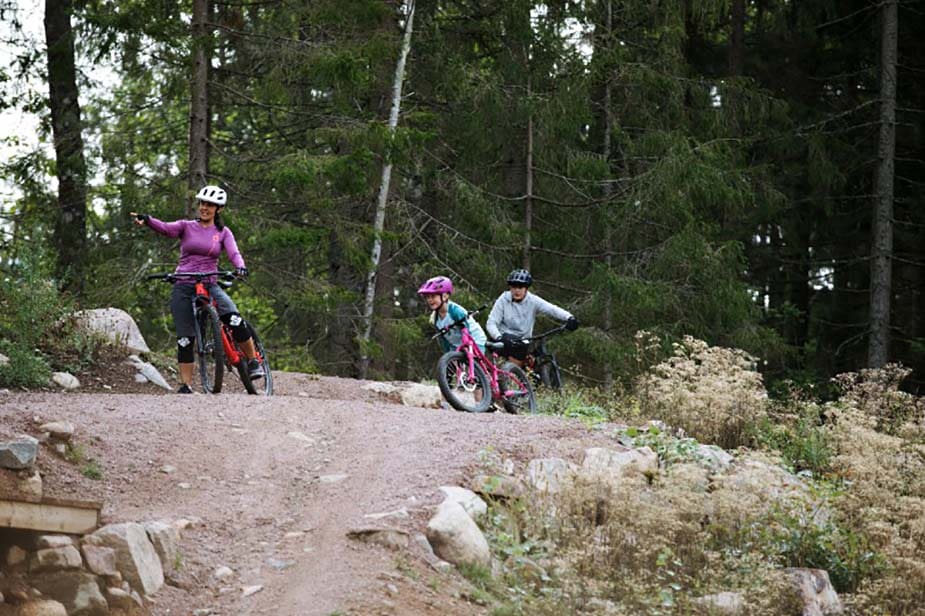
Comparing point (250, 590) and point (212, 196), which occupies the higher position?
point (212, 196)

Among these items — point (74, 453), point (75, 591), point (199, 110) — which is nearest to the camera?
point (75, 591)

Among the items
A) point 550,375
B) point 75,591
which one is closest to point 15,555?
point 75,591

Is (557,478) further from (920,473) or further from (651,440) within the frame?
(920,473)

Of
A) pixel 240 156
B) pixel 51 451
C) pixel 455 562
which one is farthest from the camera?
pixel 240 156

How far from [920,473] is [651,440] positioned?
225 centimetres

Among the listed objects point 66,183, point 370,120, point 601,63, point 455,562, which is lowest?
point 455,562

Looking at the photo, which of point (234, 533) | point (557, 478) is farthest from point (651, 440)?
point (234, 533)

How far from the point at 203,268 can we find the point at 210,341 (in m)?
0.76

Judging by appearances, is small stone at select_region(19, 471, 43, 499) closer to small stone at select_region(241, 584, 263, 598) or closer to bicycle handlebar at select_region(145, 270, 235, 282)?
small stone at select_region(241, 584, 263, 598)

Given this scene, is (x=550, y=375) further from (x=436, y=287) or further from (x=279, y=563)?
(x=279, y=563)

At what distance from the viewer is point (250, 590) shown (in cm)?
697

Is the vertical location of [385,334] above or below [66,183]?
below

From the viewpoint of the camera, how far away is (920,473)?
9.83m

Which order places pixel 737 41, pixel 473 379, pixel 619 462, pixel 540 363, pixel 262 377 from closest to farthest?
pixel 619 462
pixel 473 379
pixel 262 377
pixel 540 363
pixel 737 41
